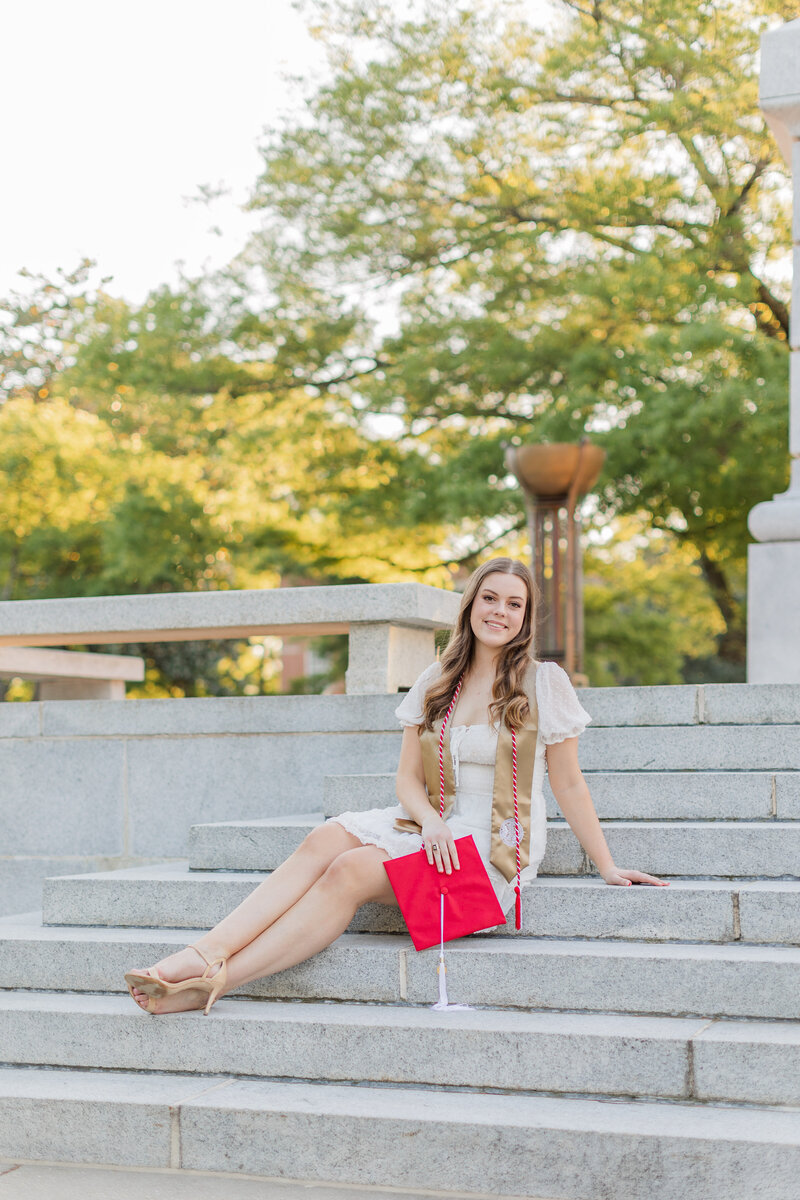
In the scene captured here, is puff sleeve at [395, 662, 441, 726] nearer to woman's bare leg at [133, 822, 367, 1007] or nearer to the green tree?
woman's bare leg at [133, 822, 367, 1007]

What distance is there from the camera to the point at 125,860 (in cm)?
639

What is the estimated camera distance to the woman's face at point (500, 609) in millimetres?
4531

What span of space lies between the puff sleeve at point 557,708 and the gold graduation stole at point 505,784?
3 cm

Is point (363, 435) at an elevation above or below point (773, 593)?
above

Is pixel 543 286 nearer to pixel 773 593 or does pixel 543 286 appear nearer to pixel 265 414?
pixel 265 414

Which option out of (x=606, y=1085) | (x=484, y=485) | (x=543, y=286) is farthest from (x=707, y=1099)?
(x=543, y=286)

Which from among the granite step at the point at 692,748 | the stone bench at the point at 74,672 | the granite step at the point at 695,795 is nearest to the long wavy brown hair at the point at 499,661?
the granite step at the point at 695,795

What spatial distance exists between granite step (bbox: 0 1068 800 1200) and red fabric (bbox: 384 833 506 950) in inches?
19.9

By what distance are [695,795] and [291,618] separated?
7.16 feet

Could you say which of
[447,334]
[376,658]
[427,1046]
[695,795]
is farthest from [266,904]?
[447,334]

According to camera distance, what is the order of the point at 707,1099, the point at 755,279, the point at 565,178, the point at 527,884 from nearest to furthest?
the point at 707,1099, the point at 527,884, the point at 755,279, the point at 565,178

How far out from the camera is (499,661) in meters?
4.58

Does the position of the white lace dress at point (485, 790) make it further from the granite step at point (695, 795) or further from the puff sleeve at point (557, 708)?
the granite step at point (695, 795)

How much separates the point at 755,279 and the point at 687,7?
3.33m
